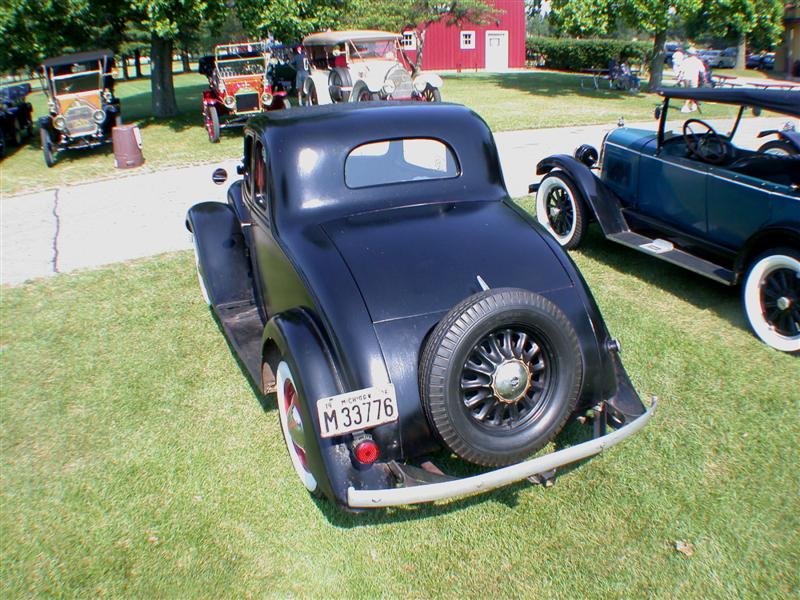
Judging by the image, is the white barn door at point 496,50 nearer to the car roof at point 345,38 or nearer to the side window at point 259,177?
the car roof at point 345,38

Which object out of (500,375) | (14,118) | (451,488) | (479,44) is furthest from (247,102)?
(479,44)

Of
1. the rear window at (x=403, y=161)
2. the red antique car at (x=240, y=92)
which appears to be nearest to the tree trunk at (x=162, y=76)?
the red antique car at (x=240, y=92)

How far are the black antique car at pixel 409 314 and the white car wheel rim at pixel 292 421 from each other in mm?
15

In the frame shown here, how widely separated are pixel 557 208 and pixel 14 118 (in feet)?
50.1

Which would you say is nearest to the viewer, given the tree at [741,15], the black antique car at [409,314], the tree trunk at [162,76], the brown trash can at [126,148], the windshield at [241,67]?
the black antique car at [409,314]

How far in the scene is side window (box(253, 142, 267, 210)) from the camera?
397 centimetres

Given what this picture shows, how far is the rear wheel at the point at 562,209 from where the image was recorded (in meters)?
6.41

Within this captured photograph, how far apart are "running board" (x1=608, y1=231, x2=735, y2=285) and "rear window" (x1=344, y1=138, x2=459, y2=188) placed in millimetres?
2395

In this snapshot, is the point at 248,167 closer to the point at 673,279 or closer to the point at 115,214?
the point at 673,279

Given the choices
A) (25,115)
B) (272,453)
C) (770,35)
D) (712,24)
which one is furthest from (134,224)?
(770,35)

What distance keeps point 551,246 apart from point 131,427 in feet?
9.18

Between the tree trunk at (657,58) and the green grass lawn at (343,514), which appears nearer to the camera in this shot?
the green grass lawn at (343,514)

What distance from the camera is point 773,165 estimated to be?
514 cm

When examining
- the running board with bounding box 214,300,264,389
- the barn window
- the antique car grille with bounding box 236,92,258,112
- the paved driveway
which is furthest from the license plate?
the barn window
